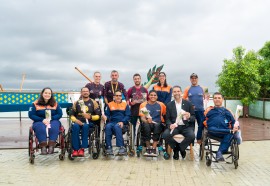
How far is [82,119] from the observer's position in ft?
18.2

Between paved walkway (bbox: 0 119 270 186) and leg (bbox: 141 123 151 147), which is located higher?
leg (bbox: 141 123 151 147)

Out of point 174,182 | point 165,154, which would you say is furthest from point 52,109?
point 174,182

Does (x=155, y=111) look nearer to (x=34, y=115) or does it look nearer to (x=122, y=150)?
(x=122, y=150)

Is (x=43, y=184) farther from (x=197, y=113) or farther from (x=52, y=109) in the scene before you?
(x=197, y=113)

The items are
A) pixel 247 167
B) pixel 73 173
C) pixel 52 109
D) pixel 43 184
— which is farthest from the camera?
pixel 52 109

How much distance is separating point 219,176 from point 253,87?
1267 cm

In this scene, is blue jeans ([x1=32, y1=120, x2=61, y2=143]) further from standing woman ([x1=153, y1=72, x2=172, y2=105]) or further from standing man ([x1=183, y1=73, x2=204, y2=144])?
standing man ([x1=183, y1=73, x2=204, y2=144])

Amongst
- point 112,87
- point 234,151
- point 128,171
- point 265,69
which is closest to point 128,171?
point 128,171

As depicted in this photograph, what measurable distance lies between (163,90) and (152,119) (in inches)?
34.8

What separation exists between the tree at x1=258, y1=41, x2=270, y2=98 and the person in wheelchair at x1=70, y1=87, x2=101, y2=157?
15964 millimetres

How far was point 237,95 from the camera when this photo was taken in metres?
16.5

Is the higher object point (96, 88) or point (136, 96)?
point (96, 88)

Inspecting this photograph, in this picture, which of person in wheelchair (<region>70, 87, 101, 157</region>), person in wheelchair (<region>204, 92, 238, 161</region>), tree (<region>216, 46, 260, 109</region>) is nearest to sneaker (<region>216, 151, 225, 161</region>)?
person in wheelchair (<region>204, 92, 238, 161</region>)

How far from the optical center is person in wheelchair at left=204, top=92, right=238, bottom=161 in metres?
4.93
